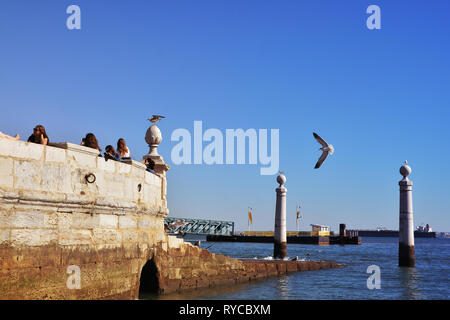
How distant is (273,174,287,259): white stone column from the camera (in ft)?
107

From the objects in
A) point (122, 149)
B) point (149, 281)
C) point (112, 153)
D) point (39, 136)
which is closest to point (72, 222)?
point (39, 136)

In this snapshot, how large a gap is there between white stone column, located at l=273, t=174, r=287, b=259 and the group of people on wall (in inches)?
722

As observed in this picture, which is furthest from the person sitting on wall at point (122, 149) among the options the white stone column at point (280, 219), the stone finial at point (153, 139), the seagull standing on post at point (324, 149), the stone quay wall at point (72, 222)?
the white stone column at point (280, 219)

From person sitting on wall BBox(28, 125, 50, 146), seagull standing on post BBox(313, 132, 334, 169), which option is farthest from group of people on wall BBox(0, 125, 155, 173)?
seagull standing on post BBox(313, 132, 334, 169)

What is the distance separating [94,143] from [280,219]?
22451 millimetres

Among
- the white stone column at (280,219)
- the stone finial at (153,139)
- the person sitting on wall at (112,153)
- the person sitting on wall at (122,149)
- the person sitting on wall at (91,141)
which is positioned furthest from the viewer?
the white stone column at (280,219)

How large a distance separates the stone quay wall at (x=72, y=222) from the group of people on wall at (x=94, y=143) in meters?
0.30

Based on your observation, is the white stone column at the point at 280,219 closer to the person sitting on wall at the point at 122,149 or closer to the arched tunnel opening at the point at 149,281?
the arched tunnel opening at the point at 149,281

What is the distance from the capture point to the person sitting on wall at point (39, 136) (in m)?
10.3

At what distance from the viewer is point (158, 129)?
16203 millimetres

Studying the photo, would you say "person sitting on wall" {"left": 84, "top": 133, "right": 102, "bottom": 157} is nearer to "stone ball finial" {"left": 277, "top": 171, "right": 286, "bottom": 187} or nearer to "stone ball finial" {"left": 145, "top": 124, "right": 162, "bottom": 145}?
"stone ball finial" {"left": 145, "top": 124, "right": 162, "bottom": 145}

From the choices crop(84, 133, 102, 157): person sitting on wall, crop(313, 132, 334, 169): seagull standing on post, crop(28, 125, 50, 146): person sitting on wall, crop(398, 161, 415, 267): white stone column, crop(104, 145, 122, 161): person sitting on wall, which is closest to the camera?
crop(28, 125, 50, 146): person sitting on wall

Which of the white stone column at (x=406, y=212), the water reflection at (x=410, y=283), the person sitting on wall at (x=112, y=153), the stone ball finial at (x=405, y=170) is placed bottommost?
the water reflection at (x=410, y=283)
